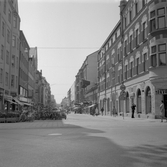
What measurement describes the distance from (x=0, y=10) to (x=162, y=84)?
22.8 m

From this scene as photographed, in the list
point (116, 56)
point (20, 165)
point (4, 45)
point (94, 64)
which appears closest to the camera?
point (20, 165)

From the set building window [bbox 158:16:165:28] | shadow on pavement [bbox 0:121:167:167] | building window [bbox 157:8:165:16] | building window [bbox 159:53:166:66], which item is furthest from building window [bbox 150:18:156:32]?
shadow on pavement [bbox 0:121:167:167]

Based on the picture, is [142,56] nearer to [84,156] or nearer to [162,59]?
[162,59]

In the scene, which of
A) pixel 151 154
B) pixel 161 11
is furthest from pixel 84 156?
pixel 161 11

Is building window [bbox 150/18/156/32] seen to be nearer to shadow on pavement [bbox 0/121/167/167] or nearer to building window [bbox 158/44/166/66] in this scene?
building window [bbox 158/44/166/66]

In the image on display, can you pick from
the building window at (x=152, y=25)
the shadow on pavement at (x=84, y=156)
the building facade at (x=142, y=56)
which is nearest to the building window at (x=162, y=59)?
the building facade at (x=142, y=56)

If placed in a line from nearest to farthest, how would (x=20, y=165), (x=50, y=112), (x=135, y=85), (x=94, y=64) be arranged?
(x=20, y=165), (x=50, y=112), (x=135, y=85), (x=94, y=64)

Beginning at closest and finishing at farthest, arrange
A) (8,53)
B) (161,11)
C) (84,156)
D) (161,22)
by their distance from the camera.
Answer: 1. (84,156)
2. (161,11)
3. (161,22)
4. (8,53)

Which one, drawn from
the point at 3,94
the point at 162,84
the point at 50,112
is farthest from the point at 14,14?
the point at 162,84

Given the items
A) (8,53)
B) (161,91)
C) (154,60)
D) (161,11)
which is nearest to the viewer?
(161,91)

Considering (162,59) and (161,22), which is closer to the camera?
(162,59)

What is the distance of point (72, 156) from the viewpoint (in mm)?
6656

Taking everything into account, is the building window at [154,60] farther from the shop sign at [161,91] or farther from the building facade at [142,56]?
the shop sign at [161,91]

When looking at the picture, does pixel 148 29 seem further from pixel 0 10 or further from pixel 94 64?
pixel 94 64
